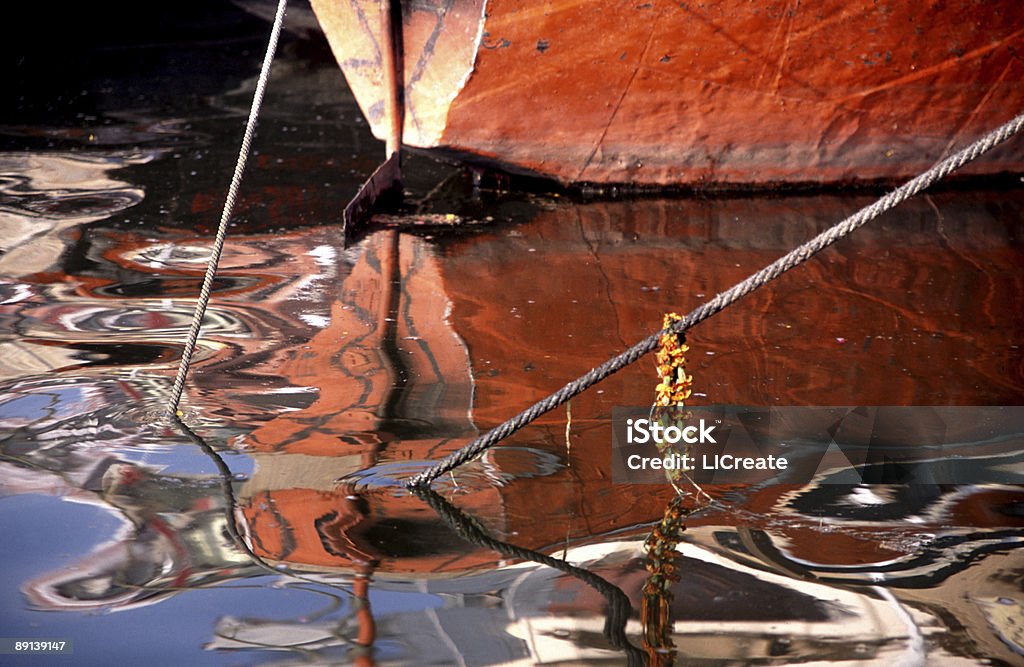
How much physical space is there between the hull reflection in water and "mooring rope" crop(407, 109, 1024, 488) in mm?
131

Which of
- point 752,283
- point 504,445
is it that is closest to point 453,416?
point 504,445

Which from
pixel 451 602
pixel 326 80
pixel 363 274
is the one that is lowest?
pixel 451 602

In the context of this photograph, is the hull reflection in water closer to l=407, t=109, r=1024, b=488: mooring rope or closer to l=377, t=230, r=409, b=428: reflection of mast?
l=377, t=230, r=409, b=428: reflection of mast

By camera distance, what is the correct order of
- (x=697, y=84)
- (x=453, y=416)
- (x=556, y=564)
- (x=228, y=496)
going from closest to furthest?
(x=556, y=564) < (x=228, y=496) < (x=453, y=416) < (x=697, y=84)

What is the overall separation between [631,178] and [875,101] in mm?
998

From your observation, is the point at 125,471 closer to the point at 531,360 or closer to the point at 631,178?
the point at 531,360

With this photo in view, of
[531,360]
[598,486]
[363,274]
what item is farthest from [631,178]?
[598,486]

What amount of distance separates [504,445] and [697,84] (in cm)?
226

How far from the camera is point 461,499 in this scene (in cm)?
221

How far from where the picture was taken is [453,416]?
2.54 meters

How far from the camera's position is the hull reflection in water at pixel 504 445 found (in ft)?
6.03

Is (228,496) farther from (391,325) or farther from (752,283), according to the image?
(752,283)

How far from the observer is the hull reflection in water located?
6.03ft
